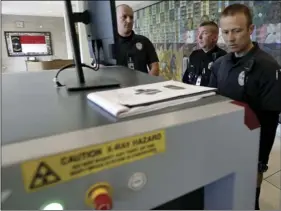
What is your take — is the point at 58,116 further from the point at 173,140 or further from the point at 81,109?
the point at 173,140

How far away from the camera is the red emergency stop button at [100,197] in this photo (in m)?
0.36

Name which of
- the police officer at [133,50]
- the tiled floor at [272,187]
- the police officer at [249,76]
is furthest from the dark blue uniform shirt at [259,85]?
the police officer at [133,50]

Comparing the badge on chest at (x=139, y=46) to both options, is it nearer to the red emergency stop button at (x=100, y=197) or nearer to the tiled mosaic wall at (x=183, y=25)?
the tiled mosaic wall at (x=183, y=25)

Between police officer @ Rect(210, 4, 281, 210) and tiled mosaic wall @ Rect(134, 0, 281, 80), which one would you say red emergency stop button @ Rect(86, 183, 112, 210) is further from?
tiled mosaic wall @ Rect(134, 0, 281, 80)

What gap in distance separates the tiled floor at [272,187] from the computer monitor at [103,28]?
4.25ft

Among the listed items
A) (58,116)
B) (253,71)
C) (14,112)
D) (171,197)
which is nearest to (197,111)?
(171,197)

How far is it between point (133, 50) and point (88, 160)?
Answer: 62.7 inches

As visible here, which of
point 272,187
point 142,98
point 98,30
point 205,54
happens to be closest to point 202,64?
point 205,54

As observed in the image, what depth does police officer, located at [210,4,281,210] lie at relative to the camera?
99 centimetres

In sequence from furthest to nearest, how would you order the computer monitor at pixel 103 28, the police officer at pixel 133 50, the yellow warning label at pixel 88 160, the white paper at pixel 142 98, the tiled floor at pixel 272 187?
the police officer at pixel 133 50 < the tiled floor at pixel 272 187 < the computer monitor at pixel 103 28 < the white paper at pixel 142 98 < the yellow warning label at pixel 88 160

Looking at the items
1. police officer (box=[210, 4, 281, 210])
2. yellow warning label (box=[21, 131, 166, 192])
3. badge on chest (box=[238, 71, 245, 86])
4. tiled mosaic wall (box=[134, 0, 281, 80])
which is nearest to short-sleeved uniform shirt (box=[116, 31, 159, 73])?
police officer (box=[210, 4, 281, 210])

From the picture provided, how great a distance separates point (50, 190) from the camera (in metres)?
0.34

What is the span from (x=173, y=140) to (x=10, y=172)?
27 centimetres

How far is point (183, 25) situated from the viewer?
11.1ft
